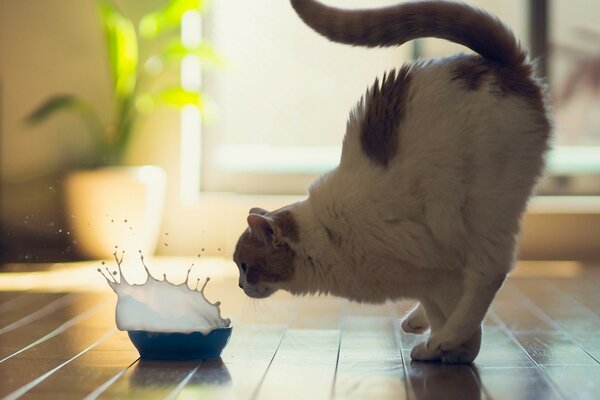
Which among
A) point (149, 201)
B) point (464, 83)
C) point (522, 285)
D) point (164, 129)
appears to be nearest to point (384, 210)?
point (464, 83)

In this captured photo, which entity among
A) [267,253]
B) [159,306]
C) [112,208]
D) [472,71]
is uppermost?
[472,71]

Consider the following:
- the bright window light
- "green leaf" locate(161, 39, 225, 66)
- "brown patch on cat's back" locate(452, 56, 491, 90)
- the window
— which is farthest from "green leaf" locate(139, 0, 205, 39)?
"brown patch on cat's back" locate(452, 56, 491, 90)

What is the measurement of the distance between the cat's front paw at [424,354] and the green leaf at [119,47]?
295 cm

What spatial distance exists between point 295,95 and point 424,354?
3290mm

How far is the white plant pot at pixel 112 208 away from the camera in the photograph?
15.6ft

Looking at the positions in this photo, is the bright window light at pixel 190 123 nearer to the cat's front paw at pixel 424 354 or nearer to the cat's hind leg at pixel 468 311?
the cat's front paw at pixel 424 354

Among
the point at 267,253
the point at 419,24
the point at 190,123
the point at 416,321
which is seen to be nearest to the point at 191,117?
the point at 190,123

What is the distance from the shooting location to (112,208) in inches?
187

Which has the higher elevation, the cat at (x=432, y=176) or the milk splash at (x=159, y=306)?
the cat at (x=432, y=176)

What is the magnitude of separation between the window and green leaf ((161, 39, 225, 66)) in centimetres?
45

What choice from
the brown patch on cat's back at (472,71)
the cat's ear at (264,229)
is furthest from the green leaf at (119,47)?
the brown patch on cat's back at (472,71)

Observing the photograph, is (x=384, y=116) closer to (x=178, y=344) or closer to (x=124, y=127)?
(x=178, y=344)

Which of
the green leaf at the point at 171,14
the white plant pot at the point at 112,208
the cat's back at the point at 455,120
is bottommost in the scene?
the white plant pot at the point at 112,208

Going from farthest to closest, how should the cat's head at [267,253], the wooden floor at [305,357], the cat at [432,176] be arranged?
the cat's head at [267,253] → the cat at [432,176] → the wooden floor at [305,357]
